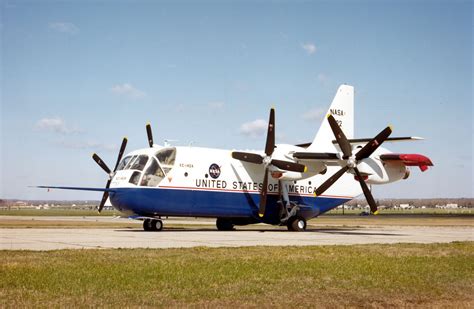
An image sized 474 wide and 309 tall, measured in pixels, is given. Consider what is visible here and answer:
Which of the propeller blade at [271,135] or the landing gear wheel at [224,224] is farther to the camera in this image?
the landing gear wheel at [224,224]

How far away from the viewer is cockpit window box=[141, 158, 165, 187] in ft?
109

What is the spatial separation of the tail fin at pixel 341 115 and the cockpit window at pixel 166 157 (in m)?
10.00

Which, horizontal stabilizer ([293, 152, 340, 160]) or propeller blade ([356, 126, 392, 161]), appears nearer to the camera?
propeller blade ([356, 126, 392, 161])

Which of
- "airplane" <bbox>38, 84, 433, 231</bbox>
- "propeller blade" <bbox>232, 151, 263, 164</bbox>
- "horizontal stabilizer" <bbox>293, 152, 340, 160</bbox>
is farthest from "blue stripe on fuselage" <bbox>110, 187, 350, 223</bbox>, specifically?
"horizontal stabilizer" <bbox>293, 152, 340, 160</bbox>

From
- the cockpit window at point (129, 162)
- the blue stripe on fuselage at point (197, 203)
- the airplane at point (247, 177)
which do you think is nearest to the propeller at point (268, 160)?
the airplane at point (247, 177)

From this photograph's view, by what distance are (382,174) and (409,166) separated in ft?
6.54

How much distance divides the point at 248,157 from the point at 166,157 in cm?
513

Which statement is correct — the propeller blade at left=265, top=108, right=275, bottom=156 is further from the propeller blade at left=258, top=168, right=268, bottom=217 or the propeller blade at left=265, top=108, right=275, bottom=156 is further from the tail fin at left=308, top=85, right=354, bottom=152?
the tail fin at left=308, top=85, right=354, bottom=152

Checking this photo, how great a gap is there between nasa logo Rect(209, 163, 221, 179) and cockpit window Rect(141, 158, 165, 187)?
11.4ft

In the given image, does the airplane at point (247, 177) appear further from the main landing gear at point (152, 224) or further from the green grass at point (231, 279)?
the green grass at point (231, 279)

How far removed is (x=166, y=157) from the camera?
34250 millimetres

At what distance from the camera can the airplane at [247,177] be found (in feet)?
109

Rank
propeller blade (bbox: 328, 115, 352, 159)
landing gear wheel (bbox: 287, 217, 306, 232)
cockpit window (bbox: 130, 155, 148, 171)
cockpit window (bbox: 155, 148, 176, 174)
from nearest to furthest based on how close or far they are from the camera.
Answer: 1. propeller blade (bbox: 328, 115, 352, 159)
2. cockpit window (bbox: 130, 155, 148, 171)
3. cockpit window (bbox: 155, 148, 176, 174)
4. landing gear wheel (bbox: 287, 217, 306, 232)

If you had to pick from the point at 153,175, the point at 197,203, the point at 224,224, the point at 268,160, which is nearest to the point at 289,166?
the point at 268,160
